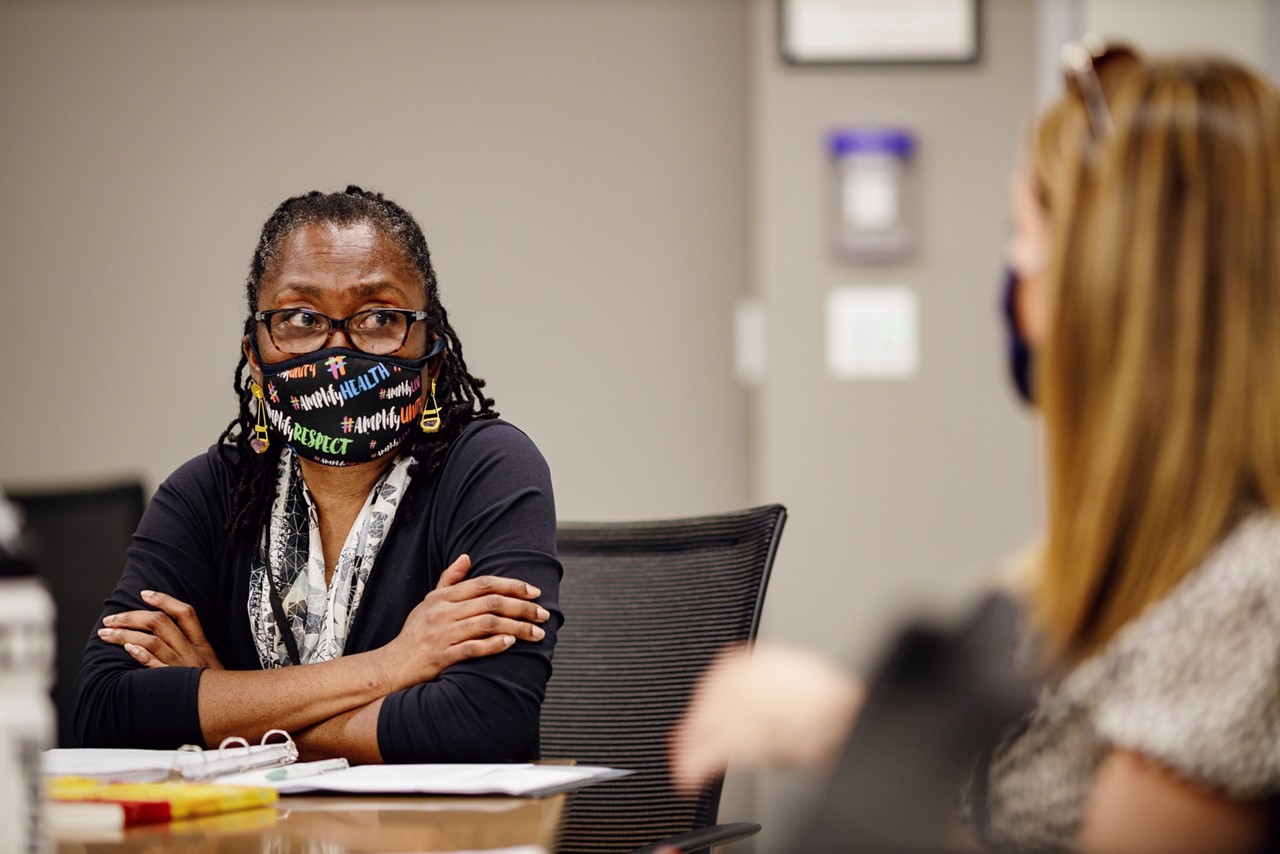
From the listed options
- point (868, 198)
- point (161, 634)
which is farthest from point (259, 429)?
point (868, 198)

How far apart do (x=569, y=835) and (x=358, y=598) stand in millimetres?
433

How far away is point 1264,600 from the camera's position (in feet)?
2.32

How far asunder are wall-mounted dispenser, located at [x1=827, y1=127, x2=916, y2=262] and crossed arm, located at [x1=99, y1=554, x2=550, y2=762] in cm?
171

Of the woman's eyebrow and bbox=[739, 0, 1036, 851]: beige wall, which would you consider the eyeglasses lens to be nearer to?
the woman's eyebrow

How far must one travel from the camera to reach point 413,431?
166 centimetres

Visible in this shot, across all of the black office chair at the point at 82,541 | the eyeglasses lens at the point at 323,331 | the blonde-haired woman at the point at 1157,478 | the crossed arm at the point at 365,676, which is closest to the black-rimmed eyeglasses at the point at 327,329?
the eyeglasses lens at the point at 323,331

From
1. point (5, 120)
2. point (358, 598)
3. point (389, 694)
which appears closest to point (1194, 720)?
point (389, 694)

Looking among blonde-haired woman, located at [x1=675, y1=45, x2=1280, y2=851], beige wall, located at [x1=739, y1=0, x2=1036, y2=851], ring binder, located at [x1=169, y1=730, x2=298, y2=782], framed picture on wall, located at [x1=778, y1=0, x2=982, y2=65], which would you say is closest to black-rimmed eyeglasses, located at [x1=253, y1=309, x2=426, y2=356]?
ring binder, located at [x1=169, y1=730, x2=298, y2=782]

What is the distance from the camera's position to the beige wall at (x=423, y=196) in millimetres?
3141

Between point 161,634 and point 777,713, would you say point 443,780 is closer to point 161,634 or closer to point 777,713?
point 777,713

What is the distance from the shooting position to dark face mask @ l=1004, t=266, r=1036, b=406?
99cm

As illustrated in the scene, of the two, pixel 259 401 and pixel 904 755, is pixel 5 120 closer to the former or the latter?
pixel 259 401

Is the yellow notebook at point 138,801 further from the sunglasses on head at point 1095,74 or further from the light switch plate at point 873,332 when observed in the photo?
the light switch plate at point 873,332

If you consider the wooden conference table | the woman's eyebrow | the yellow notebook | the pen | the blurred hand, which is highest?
the woman's eyebrow
